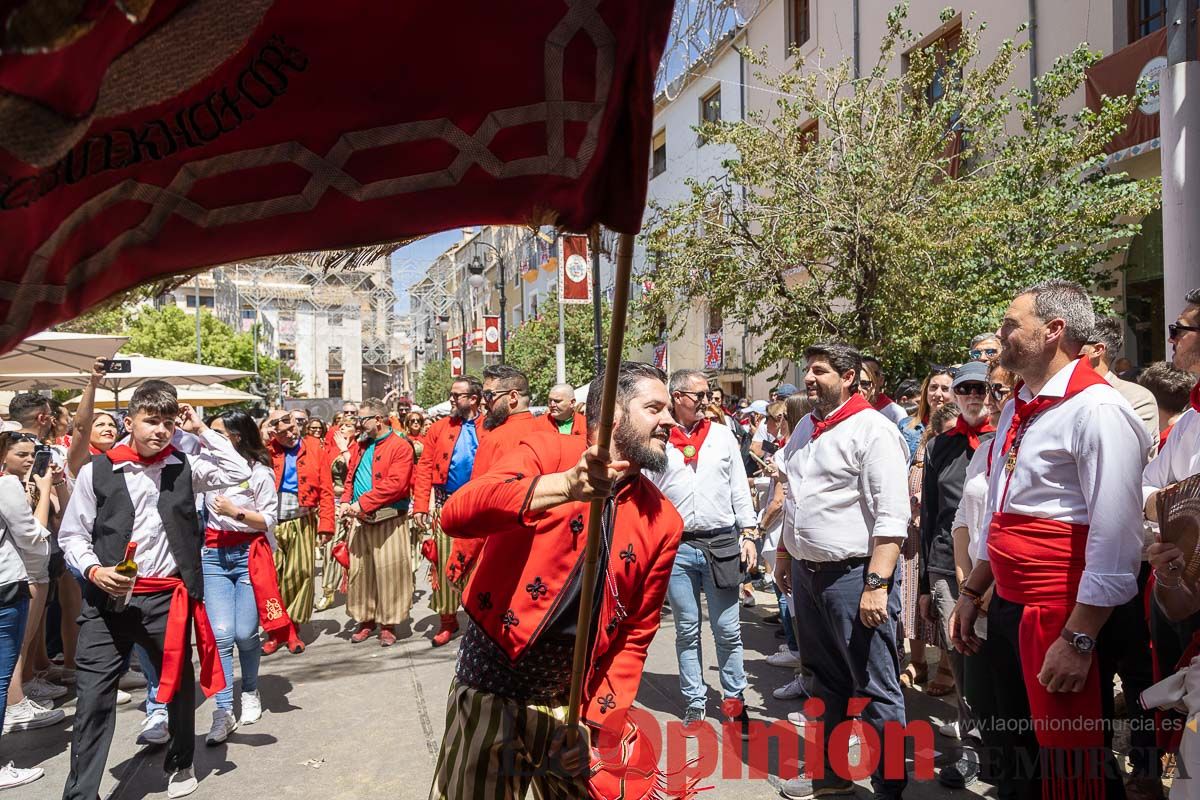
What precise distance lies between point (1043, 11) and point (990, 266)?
5089 mm

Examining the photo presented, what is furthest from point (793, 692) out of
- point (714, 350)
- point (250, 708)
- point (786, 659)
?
point (714, 350)

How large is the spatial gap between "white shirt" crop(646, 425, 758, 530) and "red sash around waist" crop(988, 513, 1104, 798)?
2.48 metres

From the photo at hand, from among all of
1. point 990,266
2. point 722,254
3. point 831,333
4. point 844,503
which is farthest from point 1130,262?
point 844,503

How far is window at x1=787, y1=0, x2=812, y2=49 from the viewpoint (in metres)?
18.8

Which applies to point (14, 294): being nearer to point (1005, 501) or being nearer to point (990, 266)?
point (1005, 501)

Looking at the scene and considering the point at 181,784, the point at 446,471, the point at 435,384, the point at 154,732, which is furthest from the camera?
the point at 435,384

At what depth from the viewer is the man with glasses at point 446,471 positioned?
7.79 meters

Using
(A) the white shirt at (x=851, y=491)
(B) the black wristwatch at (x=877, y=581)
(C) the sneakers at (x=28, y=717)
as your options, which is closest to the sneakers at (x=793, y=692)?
(A) the white shirt at (x=851, y=491)

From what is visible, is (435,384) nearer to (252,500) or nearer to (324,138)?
(252,500)

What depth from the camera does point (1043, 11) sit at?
12953 millimetres

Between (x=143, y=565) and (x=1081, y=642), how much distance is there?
428cm

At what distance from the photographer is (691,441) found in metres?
5.62

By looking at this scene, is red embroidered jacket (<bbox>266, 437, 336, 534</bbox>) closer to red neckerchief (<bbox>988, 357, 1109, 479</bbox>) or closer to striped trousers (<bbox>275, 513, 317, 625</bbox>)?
striped trousers (<bbox>275, 513, 317, 625</bbox>)

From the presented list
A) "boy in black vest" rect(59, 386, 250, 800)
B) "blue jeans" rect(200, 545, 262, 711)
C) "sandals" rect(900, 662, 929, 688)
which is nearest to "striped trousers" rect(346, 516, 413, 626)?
"blue jeans" rect(200, 545, 262, 711)
